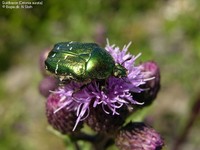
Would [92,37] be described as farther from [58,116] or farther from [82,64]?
[82,64]

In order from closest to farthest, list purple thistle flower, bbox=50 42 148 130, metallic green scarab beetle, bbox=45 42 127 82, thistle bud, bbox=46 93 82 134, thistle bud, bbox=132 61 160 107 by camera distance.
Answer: metallic green scarab beetle, bbox=45 42 127 82
purple thistle flower, bbox=50 42 148 130
thistle bud, bbox=46 93 82 134
thistle bud, bbox=132 61 160 107

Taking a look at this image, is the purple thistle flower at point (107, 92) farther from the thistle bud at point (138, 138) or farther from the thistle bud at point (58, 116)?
the thistle bud at point (138, 138)

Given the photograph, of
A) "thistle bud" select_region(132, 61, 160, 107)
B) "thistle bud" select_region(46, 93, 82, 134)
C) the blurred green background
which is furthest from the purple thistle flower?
the blurred green background

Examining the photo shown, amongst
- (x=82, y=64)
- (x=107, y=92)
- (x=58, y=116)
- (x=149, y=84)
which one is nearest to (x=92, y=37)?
(x=149, y=84)

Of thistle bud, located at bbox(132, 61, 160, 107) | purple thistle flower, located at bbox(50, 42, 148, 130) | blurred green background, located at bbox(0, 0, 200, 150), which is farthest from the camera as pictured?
blurred green background, located at bbox(0, 0, 200, 150)

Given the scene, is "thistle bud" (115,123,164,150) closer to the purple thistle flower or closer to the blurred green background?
the purple thistle flower

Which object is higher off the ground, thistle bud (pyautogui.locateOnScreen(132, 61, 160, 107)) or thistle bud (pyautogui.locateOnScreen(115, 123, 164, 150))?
thistle bud (pyautogui.locateOnScreen(132, 61, 160, 107))

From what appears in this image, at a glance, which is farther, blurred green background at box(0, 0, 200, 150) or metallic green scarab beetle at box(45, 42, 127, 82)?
blurred green background at box(0, 0, 200, 150)
